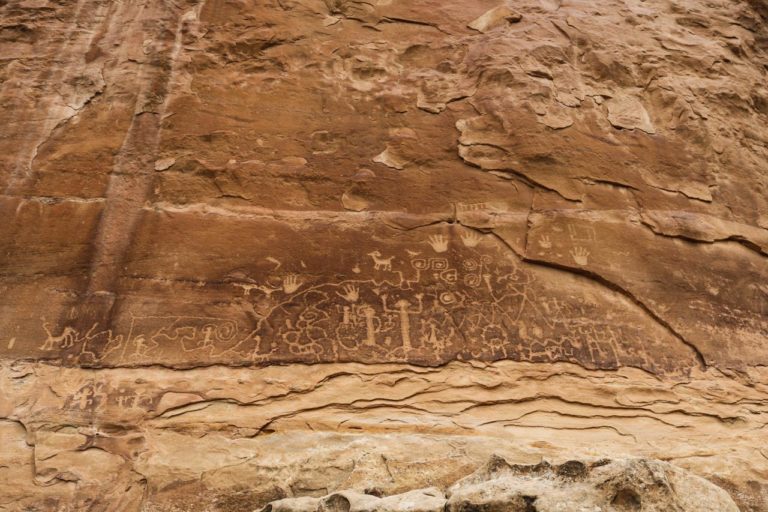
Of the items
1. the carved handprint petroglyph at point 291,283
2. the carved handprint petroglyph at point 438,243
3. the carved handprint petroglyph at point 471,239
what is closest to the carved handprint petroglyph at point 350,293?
the carved handprint petroglyph at point 291,283

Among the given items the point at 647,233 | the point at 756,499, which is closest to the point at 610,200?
the point at 647,233

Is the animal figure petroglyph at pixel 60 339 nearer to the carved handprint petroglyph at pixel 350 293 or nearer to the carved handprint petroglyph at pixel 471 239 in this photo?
the carved handprint petroglyph at pixel 350 293

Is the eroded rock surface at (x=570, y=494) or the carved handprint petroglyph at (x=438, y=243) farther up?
the eroded rock surface at (x=570, y=494)

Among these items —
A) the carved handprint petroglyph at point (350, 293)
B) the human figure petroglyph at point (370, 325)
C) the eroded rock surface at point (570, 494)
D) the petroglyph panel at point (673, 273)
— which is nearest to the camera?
the eroded rock surface at point (570, 494)

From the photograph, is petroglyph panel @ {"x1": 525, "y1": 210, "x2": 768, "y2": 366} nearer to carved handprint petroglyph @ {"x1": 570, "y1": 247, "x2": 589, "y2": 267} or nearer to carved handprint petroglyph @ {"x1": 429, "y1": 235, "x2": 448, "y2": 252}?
carved handprint petroglyph @ {"x1": 570, "y1": 247, "x2": 589, "y2": 267}

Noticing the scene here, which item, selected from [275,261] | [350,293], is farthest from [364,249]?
[275,261]

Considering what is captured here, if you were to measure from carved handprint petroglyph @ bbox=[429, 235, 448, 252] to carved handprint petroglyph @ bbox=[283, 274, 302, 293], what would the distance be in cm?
96

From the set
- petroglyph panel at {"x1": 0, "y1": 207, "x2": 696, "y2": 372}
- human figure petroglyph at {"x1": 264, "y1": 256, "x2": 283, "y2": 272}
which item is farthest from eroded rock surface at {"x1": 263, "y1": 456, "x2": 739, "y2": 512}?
human figure petroglyph at {"x1": 264, "y1": 256, "x2": 283, "y2": 272}

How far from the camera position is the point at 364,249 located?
4605mm

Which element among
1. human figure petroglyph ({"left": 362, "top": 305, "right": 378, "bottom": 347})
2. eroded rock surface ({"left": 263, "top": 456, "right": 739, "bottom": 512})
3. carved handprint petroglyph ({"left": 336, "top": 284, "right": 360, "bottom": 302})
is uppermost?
eroded rock surface ({"left": 263, "top": 456, "right": 739, "bottom": 512})

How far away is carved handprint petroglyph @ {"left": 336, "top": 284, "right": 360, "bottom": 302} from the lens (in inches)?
171

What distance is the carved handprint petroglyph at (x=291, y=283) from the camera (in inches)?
171

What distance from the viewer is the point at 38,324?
4047 millimetres

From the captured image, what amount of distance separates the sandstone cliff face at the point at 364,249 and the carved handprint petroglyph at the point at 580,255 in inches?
0.7
